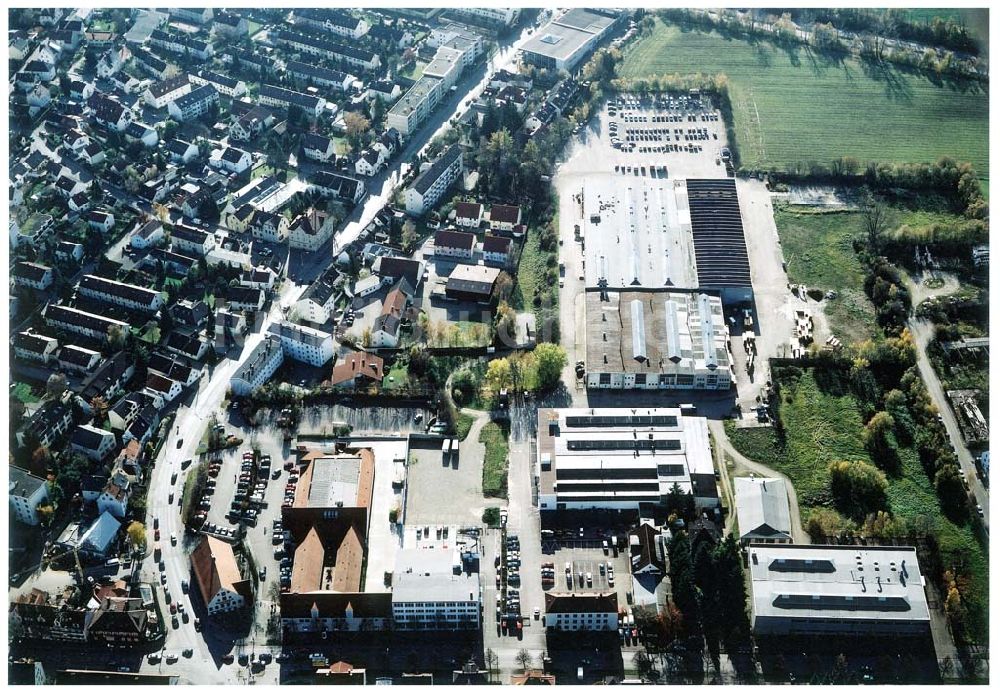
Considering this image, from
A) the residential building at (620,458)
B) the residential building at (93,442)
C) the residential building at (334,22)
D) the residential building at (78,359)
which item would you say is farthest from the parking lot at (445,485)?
the residential building at (334,22)

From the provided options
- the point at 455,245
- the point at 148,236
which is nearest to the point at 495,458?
the point at 455,245

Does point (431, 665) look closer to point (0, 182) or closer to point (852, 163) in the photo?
point (0, 182)

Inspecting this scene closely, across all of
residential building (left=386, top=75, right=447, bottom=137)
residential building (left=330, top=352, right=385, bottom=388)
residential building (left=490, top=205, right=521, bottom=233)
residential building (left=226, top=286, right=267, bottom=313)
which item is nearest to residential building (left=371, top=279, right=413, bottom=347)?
residential building (left=330, top=352, right=385, bottom=388)

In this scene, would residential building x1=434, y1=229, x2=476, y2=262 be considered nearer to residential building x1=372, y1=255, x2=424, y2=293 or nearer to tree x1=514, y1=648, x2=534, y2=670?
residential building x1=372, y1=255, x2=424, y2=293

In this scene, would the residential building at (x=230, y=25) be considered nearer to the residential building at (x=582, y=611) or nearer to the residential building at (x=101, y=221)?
the residential building at (x=101, y=221)

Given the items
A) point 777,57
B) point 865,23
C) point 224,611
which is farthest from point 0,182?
point 865,23

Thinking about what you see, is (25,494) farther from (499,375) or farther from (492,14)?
(492,14)
